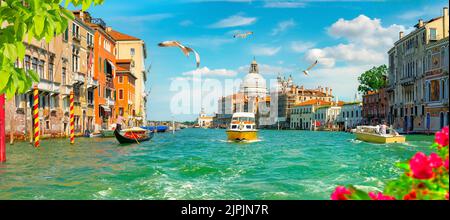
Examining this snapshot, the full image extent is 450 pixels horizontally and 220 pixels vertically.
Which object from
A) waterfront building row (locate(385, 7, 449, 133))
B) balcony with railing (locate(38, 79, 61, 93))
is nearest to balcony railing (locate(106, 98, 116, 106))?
balcony with railing (locate(38, 79, 61, 93))

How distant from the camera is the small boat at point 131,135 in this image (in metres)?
21.8

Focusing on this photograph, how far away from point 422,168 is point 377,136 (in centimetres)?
2362

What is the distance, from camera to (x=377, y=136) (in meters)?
23.9

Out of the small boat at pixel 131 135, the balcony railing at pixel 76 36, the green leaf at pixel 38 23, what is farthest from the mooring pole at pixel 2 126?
the balcony railing at pixel 76 36

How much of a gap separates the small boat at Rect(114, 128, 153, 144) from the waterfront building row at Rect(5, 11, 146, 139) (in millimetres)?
4110

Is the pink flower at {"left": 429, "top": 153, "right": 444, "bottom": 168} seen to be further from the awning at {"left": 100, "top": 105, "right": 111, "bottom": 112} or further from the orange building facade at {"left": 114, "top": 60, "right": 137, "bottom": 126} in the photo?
the orange building facade at {"left": 114, "top": 60, "right": 137, "bottom": 126}

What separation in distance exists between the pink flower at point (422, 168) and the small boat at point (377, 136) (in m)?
22.8

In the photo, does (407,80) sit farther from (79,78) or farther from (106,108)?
(79,78)

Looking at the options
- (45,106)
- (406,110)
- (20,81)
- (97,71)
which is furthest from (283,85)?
(20,81)

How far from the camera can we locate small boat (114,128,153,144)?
71.4 ft
